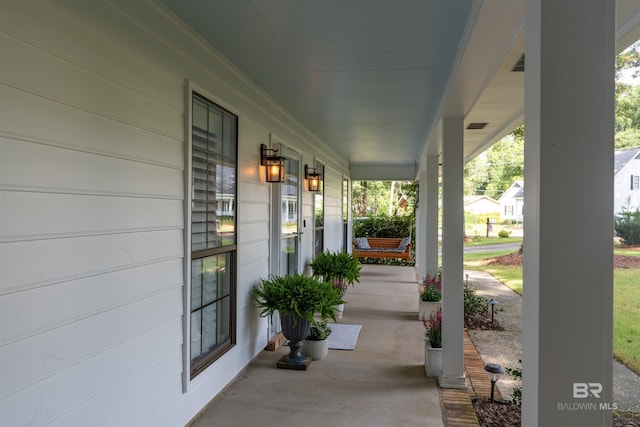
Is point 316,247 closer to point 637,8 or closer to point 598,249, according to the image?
point 637,8

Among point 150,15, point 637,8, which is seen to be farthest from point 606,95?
point 150,15

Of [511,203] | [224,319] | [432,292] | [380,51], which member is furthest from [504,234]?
[380,51]

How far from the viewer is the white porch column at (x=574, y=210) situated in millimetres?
981

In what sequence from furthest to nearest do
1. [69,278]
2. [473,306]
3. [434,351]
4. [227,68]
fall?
1. [473,306]
2. [434,351]
3. [227,68]
4. [69,278]

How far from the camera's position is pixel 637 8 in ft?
5.80

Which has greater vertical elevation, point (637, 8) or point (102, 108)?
point (637, 8)

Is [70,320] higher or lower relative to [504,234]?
higher

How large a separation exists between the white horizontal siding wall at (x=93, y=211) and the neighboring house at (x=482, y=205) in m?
23.9

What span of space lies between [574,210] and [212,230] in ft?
8.34

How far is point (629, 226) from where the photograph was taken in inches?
85.3

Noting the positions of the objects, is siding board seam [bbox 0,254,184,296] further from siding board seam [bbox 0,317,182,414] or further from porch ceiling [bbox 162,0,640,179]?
porch ceiling [bbox 162,0,640,179]

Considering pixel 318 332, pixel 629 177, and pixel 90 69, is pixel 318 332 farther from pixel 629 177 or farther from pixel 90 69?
pixel 90 69

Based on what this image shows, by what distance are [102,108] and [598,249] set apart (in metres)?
1.94

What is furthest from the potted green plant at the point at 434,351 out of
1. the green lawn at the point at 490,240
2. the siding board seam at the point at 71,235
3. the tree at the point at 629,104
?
the green lawn at the point at 490,240
